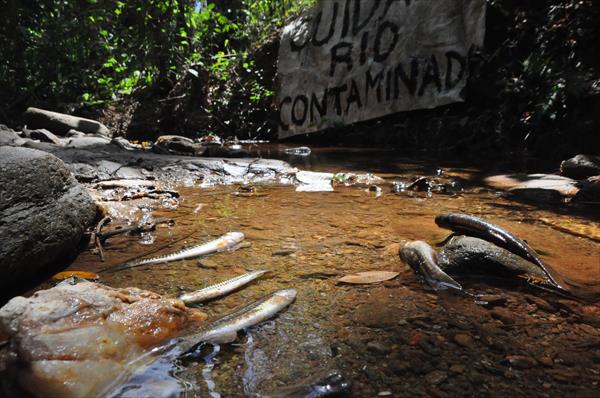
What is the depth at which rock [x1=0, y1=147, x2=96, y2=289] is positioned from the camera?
211 centimetres

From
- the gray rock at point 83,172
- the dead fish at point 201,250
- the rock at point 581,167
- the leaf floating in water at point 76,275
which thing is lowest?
the leaf floating in water at point 76,275


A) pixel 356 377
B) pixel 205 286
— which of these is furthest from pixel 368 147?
pixel 356 377

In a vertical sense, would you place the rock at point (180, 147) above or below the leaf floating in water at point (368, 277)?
above

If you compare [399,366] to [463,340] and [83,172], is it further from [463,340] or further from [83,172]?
[83,172]

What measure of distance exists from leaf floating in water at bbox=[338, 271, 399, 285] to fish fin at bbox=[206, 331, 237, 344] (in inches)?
29.2

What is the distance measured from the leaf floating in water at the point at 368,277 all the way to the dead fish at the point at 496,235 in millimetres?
623

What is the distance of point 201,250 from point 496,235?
1741 millimetres

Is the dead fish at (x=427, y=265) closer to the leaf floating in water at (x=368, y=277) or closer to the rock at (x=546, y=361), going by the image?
the leaf floating in water at (x=368, y=277)

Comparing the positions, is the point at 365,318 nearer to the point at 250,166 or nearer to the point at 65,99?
the point at 250,166

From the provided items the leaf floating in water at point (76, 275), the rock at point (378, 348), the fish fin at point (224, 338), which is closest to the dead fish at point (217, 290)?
the fish fin at point (224, 338)

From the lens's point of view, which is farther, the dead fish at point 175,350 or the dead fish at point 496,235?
the dead fish at point 496,235

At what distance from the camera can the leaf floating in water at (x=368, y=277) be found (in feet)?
7.12

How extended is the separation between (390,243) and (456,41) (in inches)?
243

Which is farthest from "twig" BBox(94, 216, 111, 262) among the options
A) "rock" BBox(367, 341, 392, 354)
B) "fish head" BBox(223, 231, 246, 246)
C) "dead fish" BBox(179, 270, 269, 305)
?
"rock" BBox(367, 341, 392, 354)
